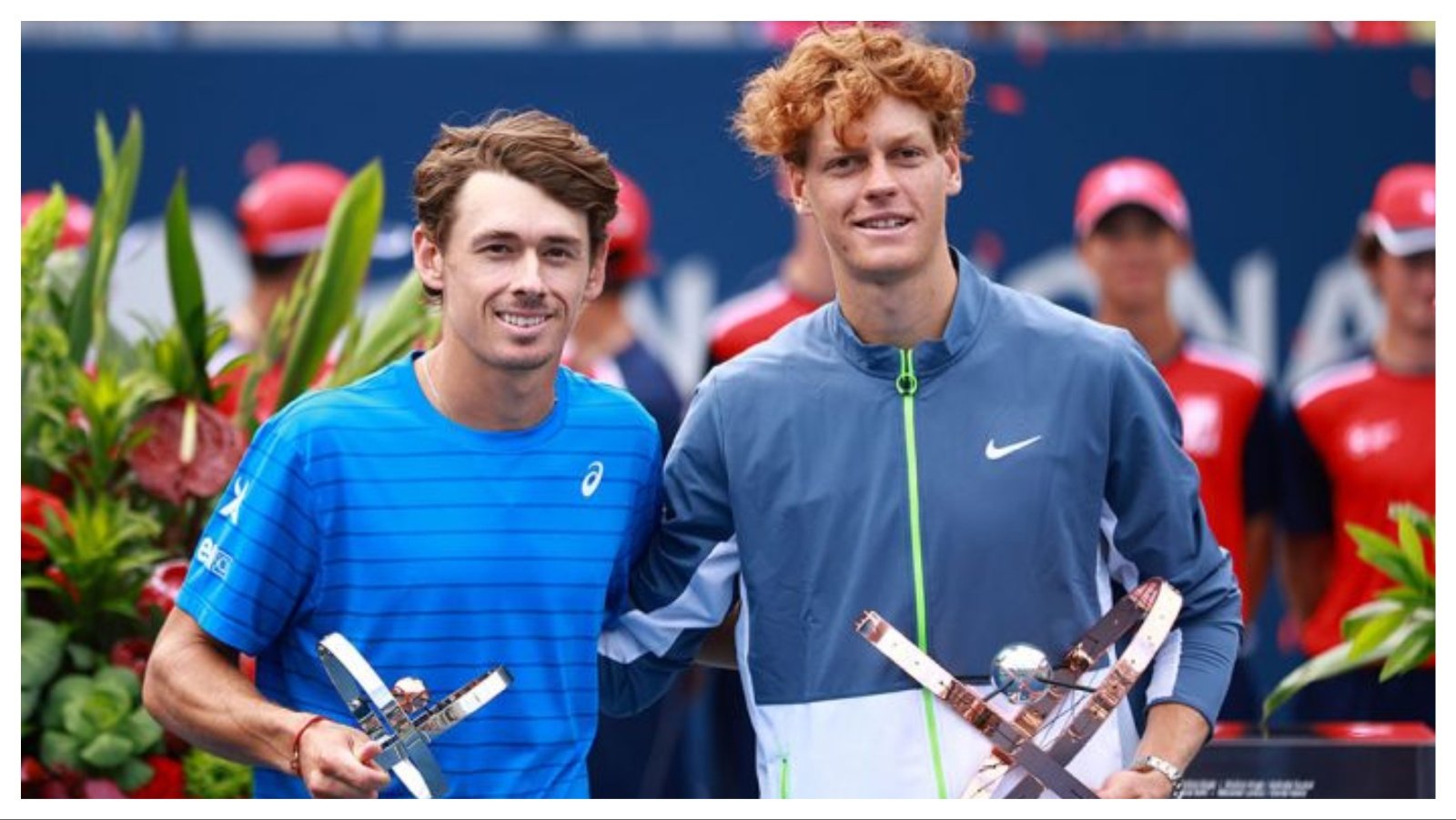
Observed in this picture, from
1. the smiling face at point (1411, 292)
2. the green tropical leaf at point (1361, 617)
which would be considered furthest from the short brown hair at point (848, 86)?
the smiling face at point (1411, 292)

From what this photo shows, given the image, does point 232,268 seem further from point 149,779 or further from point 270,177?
point 149,779

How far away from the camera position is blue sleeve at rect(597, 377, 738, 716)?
3.87m

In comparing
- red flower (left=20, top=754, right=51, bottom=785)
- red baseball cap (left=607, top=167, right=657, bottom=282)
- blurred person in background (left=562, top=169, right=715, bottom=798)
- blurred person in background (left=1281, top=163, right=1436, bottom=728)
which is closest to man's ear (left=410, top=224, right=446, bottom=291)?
red flower (left=20, top=754, right=51, bottom=785)

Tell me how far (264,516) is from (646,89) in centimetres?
414

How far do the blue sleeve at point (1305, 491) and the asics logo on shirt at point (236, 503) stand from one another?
3.88m

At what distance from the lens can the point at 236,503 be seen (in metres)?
3.70

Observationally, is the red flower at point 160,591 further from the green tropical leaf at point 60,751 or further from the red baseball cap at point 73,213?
the red baseball cap at point 73,213

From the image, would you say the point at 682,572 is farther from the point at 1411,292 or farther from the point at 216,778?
the point at 1411,292

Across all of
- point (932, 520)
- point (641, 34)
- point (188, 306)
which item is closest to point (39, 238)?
point (188, 306)

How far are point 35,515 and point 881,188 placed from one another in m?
1.83

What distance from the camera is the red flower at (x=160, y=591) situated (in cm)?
464

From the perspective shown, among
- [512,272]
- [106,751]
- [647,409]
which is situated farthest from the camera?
[647,409]

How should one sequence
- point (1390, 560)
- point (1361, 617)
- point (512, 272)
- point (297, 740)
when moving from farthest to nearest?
point (1361, 617) < point (1390, 560) < point (512, 272) < point (297, 740)

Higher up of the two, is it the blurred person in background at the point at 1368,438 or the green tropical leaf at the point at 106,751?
the blurred person in background at the point at 1368,438
